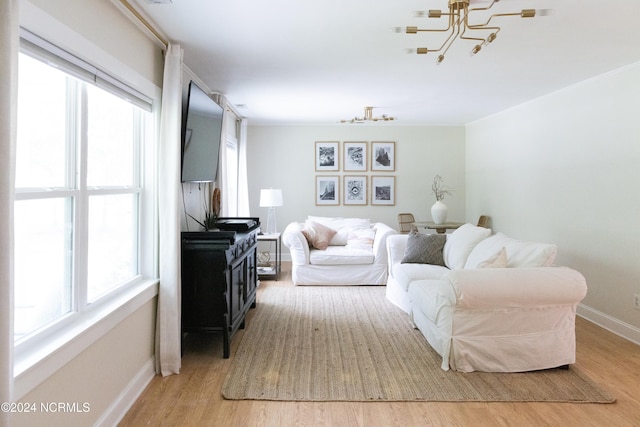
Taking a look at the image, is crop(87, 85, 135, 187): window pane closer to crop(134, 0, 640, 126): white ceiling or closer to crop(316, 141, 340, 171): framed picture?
crop(134, 0, 640, 126): white ceiling

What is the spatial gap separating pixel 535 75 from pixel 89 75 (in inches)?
153

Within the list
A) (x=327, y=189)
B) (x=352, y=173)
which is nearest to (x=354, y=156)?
(x=352, y=173)

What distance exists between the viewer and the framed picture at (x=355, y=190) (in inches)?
295

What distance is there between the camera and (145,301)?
2809 millimetres

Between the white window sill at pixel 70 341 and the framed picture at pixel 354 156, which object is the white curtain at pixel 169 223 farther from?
the framed picture at pixel 354 156

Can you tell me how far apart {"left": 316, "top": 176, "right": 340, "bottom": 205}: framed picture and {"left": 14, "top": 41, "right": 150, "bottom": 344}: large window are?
4.75 m

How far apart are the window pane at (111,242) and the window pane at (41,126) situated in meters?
0.39

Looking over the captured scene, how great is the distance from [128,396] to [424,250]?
3.20 metres

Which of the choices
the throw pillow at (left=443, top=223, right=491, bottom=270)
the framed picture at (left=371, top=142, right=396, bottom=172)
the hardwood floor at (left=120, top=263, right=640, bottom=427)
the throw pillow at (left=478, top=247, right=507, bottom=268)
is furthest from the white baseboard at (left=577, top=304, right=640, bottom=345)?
the framed picture at (left=371, top=142, right=396, bottom=172)

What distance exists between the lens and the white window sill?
160cm

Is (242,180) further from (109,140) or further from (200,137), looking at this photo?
(109,140)

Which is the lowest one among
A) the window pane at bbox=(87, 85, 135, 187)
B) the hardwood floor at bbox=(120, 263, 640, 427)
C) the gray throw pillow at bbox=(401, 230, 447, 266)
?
the hardwood floor at bbox=(120, 263, 640, 427)

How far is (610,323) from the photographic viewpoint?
400 centimetres

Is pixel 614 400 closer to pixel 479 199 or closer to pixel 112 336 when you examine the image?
pixel 112 336
